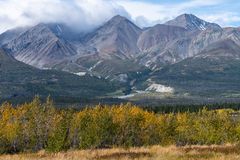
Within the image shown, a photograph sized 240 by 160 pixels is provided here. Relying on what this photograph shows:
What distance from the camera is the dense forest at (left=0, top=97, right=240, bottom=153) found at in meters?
93.3

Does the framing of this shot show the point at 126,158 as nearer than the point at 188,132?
Yes

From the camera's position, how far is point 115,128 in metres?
102

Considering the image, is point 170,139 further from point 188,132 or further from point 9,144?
point 9,144

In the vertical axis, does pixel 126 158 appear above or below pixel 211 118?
above

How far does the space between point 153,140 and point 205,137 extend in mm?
13121

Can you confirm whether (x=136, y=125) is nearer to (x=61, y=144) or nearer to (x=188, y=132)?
(x=188, y=132)

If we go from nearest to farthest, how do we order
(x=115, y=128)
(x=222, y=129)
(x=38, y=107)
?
(x=38, y=107) < (x=115, y=128) < (x=222, y=129)

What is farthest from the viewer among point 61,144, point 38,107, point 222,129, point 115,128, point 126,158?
point 222,129

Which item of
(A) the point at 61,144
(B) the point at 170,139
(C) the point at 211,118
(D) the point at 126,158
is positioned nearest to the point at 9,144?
(A) the point at 61,144

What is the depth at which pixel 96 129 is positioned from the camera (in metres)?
97.3

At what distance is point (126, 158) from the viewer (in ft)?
82.9

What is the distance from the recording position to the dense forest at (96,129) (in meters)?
93.3

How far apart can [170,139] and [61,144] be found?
127ft

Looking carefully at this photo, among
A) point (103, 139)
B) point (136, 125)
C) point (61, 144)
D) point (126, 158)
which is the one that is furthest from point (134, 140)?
point (126, 158)
